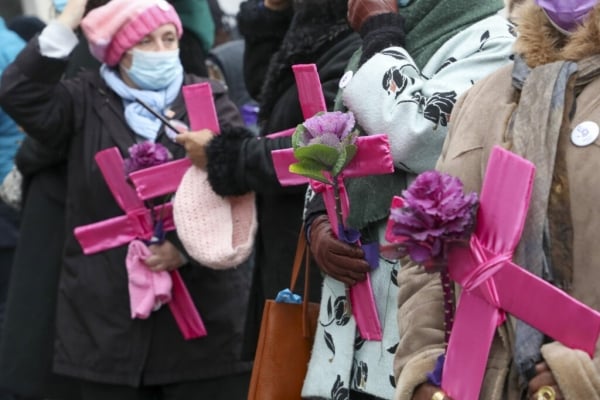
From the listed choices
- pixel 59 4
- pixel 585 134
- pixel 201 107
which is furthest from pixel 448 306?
pixel 59 4

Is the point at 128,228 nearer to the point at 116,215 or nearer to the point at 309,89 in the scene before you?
the point at 116,215

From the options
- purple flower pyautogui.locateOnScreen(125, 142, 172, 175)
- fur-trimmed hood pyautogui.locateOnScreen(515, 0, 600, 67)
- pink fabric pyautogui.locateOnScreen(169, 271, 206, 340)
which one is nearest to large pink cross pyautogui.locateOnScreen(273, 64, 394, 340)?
fur-trimmed hood pyautogui.locateOnScreen(515, 0, 600, 67)

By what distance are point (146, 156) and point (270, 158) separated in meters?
0.63

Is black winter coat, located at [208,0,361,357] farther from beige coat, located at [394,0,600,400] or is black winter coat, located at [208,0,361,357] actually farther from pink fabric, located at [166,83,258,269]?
beige coat, located at [394,0,600,400]

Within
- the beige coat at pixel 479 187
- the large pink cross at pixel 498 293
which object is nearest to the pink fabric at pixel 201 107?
the beige coat at pixel 479 187

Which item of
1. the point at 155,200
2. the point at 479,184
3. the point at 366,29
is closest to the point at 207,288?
the point at 155,200

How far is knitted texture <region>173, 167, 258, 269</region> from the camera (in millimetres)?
3867

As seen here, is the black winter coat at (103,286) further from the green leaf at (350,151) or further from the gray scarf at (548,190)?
the gray scarf at (548,190)

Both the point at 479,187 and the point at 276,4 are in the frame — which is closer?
the point at 479,187

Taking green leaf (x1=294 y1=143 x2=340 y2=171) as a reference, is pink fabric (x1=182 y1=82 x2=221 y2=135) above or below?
below

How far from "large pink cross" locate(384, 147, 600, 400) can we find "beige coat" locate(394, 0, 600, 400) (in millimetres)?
32

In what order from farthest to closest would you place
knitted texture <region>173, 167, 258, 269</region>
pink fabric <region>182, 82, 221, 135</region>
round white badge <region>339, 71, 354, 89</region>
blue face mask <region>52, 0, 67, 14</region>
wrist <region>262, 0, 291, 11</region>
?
blue face mask <region>52, 0, 67, 14</region> → wrist <region>262, 0, 291, 11</region> → pink fabric <region>182, 82, 221, 135</region> → knitted texture <region>173, 167, 258, 269</region> → round white badge <region>339, 71, 354, 89</region>

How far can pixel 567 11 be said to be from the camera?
2307 millimetres

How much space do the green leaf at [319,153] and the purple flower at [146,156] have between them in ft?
4.57
